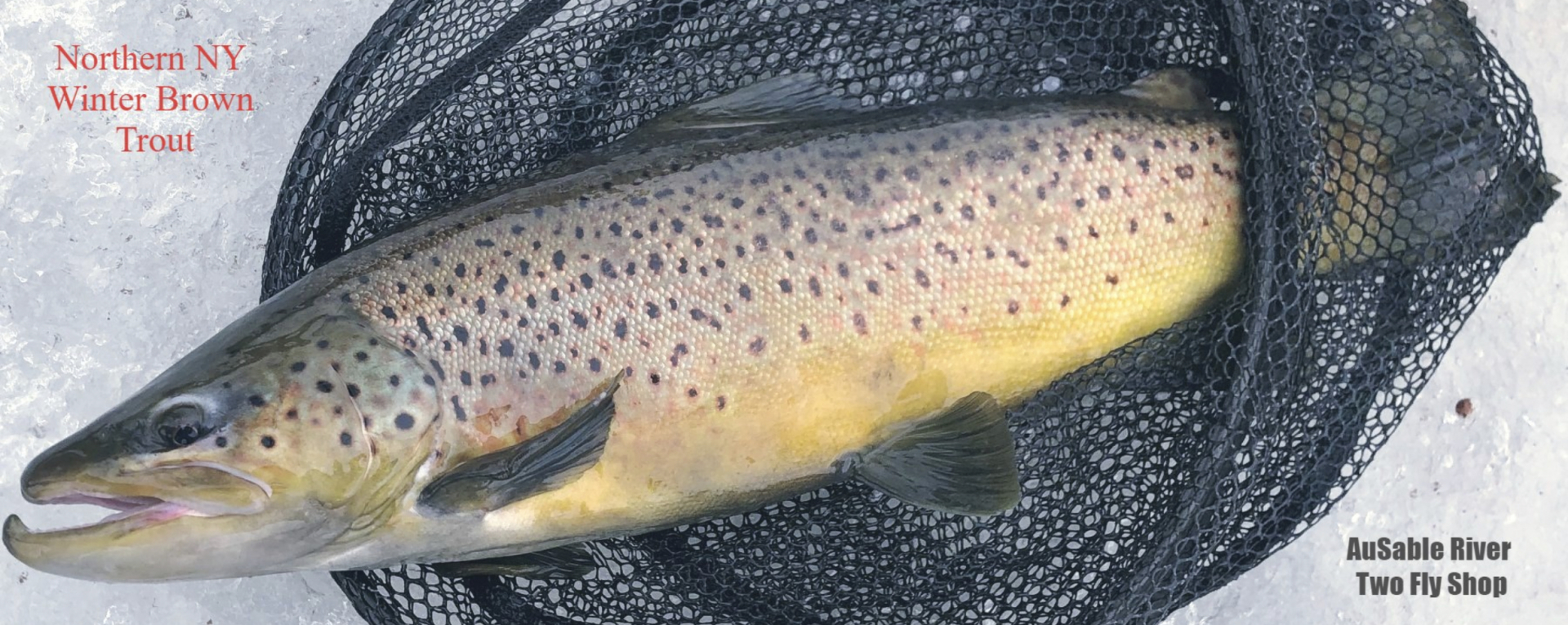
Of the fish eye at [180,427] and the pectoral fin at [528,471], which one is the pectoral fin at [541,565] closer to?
the pectoral fin at [528,471]

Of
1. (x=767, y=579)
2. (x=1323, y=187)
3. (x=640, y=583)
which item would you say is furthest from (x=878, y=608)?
(x=1323, y=187)

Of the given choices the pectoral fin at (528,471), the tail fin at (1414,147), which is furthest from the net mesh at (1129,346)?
the pectoral fin at (528,471)

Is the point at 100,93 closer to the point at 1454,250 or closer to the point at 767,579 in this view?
the point at 767,579

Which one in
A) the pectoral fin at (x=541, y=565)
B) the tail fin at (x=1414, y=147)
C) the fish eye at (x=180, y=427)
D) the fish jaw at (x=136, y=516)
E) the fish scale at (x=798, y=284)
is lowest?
the pectoral fin at (x=541, y=565)

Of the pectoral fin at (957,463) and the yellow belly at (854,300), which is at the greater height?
the yellow belly at (854,300)

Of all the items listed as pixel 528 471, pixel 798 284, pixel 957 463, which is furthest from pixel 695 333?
pixel 957 463

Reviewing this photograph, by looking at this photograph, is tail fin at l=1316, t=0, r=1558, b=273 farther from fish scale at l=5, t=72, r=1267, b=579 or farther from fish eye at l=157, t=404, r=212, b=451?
fish eye at l=157, t=404, r=212, b=451
